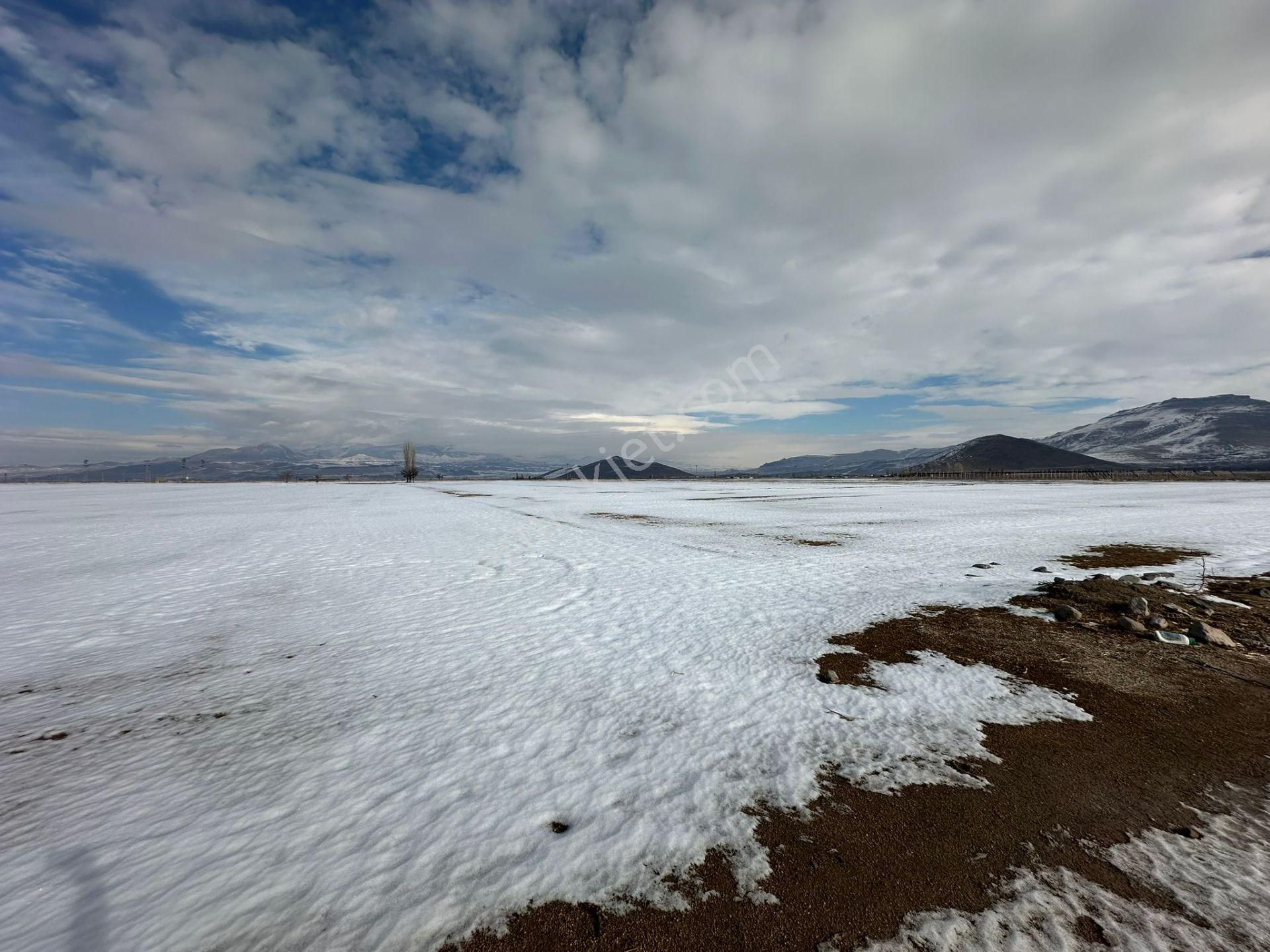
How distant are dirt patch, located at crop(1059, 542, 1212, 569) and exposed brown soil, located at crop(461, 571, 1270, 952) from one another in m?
7.79

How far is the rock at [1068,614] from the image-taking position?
346 inches

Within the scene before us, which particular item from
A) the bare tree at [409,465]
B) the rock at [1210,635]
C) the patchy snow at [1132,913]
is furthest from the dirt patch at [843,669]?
the bare tree at [409,465]

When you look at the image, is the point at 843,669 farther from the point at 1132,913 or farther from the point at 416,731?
the point at 416,731

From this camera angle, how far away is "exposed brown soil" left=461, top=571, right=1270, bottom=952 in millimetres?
2996

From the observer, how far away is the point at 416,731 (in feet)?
17.8

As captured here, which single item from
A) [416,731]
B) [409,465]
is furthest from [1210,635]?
[409,465]

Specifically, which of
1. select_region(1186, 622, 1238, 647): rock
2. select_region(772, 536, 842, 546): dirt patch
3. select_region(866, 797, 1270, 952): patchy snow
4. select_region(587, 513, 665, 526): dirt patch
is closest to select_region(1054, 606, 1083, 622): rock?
select_region(1186, 622, 1238, 647): rock

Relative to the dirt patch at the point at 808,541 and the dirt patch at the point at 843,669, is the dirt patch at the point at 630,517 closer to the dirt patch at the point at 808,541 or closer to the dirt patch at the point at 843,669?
the dirt patch at the point at 808,541

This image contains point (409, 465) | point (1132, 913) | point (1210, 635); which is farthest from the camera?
point (409, 465)

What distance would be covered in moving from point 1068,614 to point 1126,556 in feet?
29.1

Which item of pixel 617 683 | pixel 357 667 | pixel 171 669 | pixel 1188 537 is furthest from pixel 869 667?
pixel 1188 537

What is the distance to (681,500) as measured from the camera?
4691cm

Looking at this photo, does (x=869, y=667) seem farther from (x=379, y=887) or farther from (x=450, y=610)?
(x=450, y=610)

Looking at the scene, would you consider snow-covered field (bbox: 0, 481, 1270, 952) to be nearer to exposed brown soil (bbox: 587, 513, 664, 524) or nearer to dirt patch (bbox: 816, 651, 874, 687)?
dirt patch (bbox: 816, 651, 874, 687)
